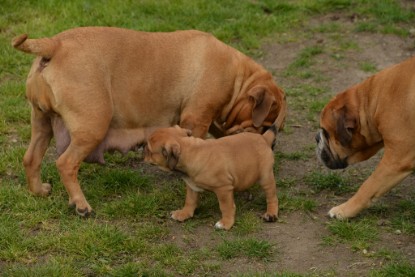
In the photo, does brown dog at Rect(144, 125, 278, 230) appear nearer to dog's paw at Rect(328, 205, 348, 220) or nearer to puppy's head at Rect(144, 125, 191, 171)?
puppy's head at Rect(144, 125, 191, 171)

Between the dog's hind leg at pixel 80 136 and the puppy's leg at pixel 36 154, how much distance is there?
1.33 feet

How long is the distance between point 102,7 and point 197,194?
5.18 m

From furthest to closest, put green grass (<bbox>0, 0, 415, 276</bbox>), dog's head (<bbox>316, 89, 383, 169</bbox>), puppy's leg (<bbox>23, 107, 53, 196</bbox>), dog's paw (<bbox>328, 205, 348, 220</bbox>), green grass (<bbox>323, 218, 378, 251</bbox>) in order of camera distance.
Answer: puppy's leg (<bbox>23, 107, 53, 196</bbox>)
dog's head (<bbox>316, 89, 383, 169</bbox>)
dog's paw (<bbox>328, 205, 348, 220</bbox>)
green grass (<bbox>323, 218, 378, 251</bbox>)
green grass (<bbox>0, 0, 415, 276</bbox>)

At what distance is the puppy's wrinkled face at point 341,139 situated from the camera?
6.72 m

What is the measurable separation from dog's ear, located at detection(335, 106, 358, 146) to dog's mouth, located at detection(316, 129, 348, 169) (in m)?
0.25

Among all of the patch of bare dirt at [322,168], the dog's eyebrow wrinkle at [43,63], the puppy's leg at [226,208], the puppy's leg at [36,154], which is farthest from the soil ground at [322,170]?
the dog's eyebrow wrinkle at [43,63]

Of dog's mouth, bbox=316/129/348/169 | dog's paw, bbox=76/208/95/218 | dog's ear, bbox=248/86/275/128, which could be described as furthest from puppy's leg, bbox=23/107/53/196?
dog's mouth, bbox=316/129/348/169

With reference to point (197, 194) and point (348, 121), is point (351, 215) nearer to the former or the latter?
point (348, 121)

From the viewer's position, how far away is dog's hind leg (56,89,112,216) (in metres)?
6.36

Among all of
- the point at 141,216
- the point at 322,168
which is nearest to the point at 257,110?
the point at 322,168

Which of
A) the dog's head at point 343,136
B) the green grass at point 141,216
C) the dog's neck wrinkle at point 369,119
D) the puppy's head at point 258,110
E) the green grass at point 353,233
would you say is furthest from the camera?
the puppy's head at point 258,110

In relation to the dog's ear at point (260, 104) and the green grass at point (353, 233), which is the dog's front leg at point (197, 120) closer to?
the dog's ear at point (260, 104)

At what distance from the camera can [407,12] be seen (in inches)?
442

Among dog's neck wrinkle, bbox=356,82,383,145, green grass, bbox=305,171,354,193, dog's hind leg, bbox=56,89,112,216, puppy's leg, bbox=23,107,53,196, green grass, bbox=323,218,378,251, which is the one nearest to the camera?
green grass, bbox=323,218,378,251
